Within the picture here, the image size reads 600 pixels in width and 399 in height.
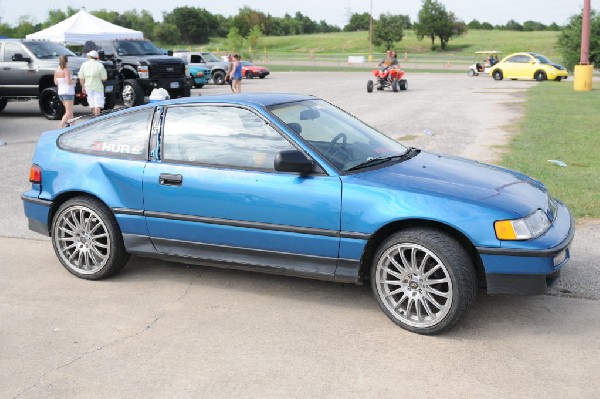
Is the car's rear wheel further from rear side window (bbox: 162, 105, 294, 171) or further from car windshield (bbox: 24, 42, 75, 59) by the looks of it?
rear side window (bbox: 162, 105, 294, 171)

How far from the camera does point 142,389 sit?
13.0 feet

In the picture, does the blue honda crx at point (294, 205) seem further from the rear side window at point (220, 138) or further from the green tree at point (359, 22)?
the green tree at point (359, 22)

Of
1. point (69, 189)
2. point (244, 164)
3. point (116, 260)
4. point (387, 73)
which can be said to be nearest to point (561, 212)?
point (244, 164)

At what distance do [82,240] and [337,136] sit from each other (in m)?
2.17

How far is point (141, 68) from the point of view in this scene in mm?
21609

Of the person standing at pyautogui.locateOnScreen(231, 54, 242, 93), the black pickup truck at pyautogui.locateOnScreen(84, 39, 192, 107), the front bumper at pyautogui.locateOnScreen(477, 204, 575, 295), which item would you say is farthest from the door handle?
the person standing at pyautogui.locateOnScreen(231, 54, 242, 93)

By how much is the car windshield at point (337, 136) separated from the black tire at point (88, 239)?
158 cm

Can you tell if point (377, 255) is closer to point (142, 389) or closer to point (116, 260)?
point (142, 389)

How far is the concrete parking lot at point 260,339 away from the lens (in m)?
4.01

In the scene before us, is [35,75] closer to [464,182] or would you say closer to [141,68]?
[141,68]

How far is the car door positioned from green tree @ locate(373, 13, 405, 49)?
87502 mm

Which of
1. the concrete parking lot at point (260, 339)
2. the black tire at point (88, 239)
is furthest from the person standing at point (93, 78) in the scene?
the black tire at point (88, 239)

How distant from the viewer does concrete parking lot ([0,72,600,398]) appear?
4.01 meters

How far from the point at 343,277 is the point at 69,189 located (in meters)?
2.35
